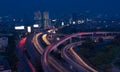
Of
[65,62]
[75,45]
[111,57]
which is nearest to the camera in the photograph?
[65,62]

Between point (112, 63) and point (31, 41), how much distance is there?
26.5 ft

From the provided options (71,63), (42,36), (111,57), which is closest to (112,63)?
(111,57)

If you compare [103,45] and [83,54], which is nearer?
[83,54]

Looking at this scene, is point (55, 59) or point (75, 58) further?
point (55, 59)

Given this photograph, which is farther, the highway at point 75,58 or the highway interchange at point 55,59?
the highway interchange at point 55,59

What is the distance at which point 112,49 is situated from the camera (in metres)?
20.7

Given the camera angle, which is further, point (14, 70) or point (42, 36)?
point (42, 36)

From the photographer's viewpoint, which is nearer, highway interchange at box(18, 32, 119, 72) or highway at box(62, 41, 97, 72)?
highway at box(62, 41, 97, 72)

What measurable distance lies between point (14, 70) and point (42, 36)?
12540 millimetres

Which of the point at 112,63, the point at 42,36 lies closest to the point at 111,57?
the point at 112,63

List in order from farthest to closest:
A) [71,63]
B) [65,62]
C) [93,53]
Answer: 1. [93,53]
2. [65,62]
3. [71,63]

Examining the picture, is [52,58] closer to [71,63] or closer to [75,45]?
[71,63]

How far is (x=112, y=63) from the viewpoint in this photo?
17.0 m

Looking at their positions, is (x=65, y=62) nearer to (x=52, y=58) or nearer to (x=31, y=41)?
(x=52, y=58)
